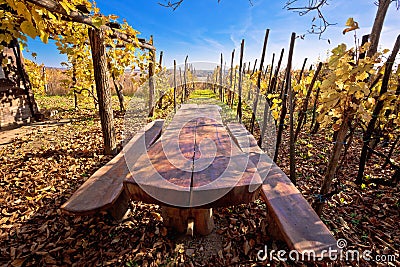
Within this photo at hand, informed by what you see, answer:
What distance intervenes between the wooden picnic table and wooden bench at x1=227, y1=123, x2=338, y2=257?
8.8 inches

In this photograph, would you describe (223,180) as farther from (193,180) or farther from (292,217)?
(292,217)

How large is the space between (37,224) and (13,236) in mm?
181

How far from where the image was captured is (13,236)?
1.78 metres

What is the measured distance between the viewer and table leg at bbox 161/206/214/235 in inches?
68.5

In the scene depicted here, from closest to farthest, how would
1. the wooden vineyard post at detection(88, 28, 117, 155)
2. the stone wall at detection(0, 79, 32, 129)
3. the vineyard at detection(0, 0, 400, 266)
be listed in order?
1. the vineyard at detection(0, 0, 400, 266)
2. the wooden vineyard post at detection(88, 28, 117, 155)
3. the stone wall at detection(0, 79, 32, 129)

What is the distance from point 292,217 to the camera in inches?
50.3

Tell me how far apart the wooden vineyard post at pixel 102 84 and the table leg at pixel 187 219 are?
2060 mm

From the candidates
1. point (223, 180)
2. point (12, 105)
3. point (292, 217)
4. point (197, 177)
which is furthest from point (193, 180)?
point (12, 105)

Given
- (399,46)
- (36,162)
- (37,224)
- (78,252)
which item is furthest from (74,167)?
(399,46)

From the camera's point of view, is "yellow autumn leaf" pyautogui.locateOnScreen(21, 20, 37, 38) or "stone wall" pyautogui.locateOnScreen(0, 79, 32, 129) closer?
"yellow autumn leaf" pyautogui.locateOnScreen(21, 20, 37, 38)

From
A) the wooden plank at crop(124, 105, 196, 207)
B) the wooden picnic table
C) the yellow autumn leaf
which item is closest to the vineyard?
the yellow autumn leaf

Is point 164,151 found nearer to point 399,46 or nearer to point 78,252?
point 78,252

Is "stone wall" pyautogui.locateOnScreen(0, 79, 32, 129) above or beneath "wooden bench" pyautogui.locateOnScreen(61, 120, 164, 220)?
above

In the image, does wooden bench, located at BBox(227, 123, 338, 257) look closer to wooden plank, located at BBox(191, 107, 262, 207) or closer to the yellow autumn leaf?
wooden plank, located at BBox(191, 107, 262, 207)
